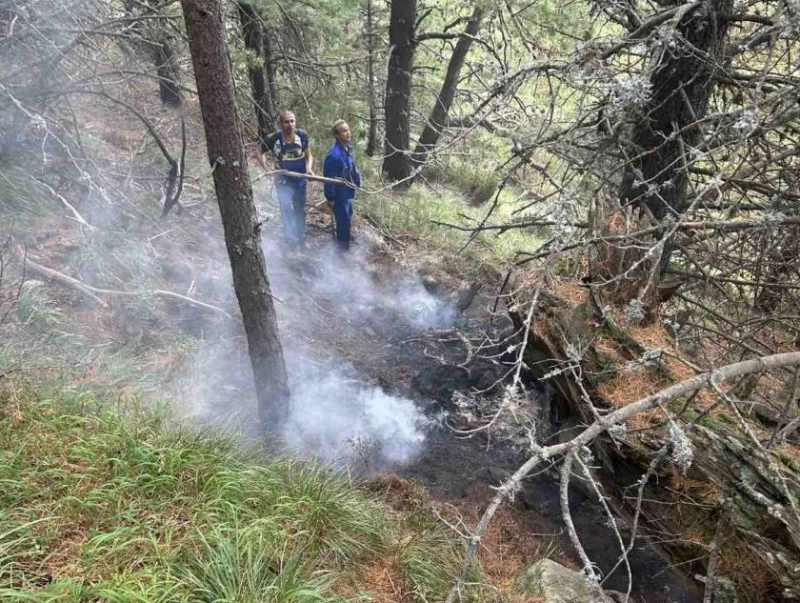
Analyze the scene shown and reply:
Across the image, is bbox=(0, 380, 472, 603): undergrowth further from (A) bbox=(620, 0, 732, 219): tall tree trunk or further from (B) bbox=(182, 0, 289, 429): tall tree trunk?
(A) bbox=(620, 0, 732, 219): tall tree trunk

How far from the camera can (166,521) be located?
2854mm

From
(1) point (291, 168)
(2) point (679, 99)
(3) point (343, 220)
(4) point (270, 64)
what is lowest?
(3) point (343, 220)

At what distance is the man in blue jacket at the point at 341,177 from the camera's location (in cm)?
758

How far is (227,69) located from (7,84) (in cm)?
328

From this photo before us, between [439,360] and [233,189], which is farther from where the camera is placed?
[439,360]

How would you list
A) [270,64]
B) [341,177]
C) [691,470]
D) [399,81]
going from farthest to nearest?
[399,81], [270,64], [341,177], [691,470]

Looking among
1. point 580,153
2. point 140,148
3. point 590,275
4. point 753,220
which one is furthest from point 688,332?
point 140,148

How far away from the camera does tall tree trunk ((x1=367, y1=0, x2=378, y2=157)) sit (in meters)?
9.85

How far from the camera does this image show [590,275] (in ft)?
14.5

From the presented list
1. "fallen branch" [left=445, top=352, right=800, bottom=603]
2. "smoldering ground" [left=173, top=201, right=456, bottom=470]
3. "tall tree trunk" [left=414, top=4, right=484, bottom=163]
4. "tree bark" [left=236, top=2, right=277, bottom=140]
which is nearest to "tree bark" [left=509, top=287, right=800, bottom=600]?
"fallen branch" [left=445, top=352, right=800, bottom=603]

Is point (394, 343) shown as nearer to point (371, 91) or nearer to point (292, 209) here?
point (292, 209)

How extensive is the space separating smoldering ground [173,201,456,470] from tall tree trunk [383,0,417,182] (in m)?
2.39

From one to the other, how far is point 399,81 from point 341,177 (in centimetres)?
322

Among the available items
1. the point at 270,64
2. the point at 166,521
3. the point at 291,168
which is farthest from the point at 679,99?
the point at 270,64
